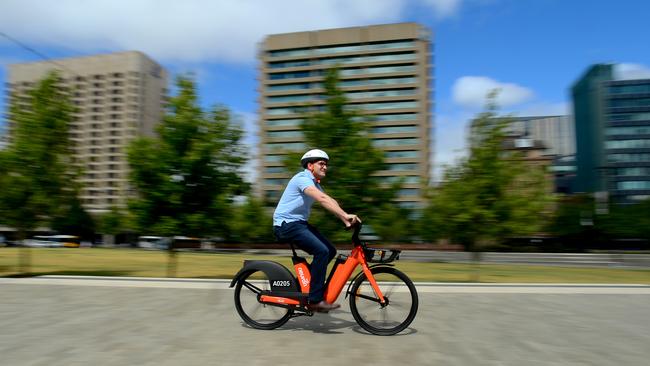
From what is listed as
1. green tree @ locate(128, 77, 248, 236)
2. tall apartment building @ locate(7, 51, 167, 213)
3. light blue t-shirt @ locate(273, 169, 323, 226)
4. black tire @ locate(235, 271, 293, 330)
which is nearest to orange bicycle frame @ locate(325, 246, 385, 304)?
black tire @ locate(235, 271, 293, 330)

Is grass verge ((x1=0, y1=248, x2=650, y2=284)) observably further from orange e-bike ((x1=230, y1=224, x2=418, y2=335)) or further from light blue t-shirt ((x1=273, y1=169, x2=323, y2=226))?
light blue t-shirt ((x1=273, y1=169, x2=323, y2=226))

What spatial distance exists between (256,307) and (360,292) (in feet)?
3.85

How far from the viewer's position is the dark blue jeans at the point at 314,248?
15.6ft

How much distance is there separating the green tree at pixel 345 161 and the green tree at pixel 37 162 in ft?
18.8

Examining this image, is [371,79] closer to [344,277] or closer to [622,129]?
[622,129]

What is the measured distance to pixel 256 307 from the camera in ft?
16.9

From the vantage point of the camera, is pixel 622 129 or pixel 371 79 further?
pixel 622 129

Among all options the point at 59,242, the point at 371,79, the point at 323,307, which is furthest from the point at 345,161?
the point at 371,79

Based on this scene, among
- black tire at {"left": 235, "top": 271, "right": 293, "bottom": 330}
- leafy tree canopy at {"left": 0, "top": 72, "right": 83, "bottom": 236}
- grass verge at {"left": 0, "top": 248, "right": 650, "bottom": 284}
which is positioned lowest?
grass verge at {"left": 0, "top": 248, "right": 650, "bottom": 284}

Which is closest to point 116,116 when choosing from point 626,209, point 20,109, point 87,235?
point 87,235

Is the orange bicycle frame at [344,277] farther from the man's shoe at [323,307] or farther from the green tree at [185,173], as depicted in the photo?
A: the green tree at [185,173]

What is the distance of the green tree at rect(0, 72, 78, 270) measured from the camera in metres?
10.4

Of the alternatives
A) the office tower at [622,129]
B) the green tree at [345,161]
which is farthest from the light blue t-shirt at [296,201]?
the office tower at [622,129]

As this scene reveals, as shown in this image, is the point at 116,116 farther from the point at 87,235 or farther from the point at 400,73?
the point at 400,73
